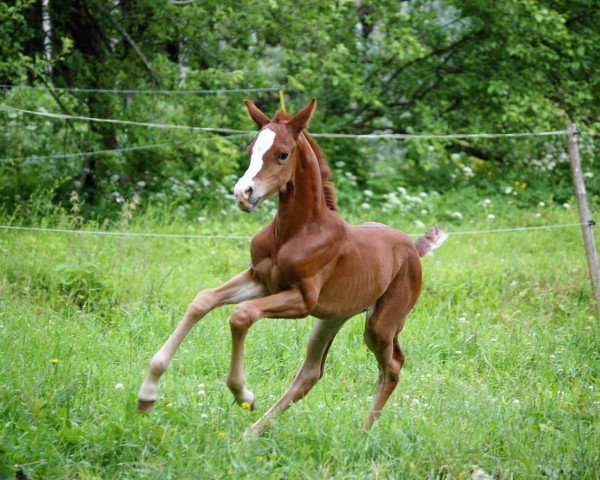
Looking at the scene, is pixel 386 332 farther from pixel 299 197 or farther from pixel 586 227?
pixel 586 227

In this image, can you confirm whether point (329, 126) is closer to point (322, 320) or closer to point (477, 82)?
point (477, 82)

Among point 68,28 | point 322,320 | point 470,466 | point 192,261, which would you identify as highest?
point 68,28

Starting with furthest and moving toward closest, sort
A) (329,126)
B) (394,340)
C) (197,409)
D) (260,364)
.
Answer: (329,126) < (260,364) < (394,340) < (197,409)

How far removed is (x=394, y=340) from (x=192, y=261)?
13.0 feet

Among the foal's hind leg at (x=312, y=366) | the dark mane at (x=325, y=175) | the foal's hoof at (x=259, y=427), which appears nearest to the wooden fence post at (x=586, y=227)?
the foal's hind leg at (x=312, y=366)

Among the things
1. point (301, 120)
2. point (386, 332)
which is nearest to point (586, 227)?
point (386, 332)

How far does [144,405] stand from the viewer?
4.35 metres

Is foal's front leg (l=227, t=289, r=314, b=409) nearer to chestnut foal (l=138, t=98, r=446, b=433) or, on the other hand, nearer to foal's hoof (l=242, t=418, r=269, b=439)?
chestnut foal (l=138, t=98, r=446, b=433)

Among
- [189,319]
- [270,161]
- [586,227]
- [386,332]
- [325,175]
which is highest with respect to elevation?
[270,161]

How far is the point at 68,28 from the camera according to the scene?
11.0 meters

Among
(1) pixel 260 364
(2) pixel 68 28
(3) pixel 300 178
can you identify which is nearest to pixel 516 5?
(2) pixel 68 28

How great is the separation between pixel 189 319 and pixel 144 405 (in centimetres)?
48

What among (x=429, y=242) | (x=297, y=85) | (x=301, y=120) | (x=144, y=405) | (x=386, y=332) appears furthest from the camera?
(x=297, y=85)

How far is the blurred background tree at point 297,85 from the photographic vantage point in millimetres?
10547
